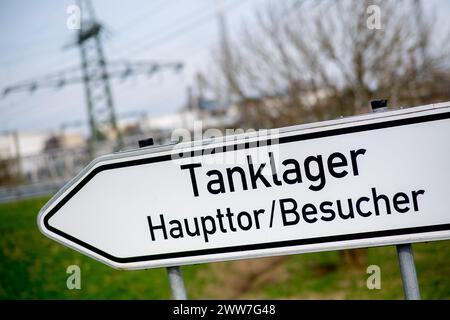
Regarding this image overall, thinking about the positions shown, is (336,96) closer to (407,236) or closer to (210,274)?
(210,274)

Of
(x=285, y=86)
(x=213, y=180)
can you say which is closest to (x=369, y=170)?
(x=213, y=180)

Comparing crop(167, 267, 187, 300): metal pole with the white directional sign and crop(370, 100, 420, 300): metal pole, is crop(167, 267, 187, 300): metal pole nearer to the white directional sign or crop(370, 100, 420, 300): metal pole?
the white directional sign

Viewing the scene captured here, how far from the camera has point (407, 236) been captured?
157 centimetres

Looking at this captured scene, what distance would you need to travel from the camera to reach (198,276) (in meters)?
8.73

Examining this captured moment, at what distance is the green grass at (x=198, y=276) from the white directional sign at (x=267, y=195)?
13.7ft

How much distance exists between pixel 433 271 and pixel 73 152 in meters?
18.1

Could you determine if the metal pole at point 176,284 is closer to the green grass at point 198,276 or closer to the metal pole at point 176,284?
the metal pole at point 176,284

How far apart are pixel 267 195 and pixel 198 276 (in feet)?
24.4

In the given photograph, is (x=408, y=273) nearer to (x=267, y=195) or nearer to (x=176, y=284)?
(x=267, y=195)

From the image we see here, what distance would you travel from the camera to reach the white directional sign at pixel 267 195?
158cm

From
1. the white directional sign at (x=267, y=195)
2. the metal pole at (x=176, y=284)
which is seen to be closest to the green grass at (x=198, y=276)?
the white directional sign at (x=267, y=195)

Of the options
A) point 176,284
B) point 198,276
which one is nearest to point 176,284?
point 176,284

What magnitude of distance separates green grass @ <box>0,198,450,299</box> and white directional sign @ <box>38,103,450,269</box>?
4.19m

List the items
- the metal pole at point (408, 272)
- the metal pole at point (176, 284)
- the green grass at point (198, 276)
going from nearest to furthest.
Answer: the metal pole at point (408, 272) < the metal pole at point (176, 284) < the green grass at point (198, 276)
